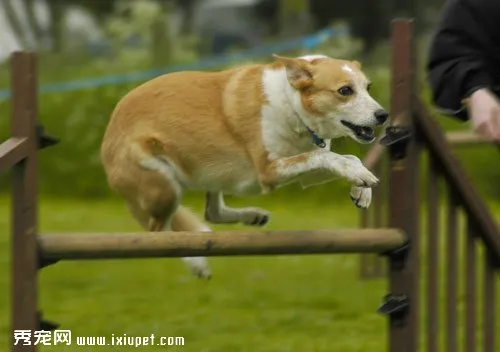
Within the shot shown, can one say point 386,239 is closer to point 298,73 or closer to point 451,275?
point 451,275

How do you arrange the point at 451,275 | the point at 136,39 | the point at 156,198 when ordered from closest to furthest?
the point at 156,198, the point at 451,275, the point at 136,39

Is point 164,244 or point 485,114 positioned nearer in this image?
point 164,244

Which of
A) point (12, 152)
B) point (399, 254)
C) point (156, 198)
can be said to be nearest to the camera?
point (12, 152)

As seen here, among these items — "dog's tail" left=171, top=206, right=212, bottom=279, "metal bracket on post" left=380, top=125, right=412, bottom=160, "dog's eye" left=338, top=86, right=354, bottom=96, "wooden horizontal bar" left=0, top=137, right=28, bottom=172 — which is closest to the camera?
"wooden horizontal bar" left=0, top=137, right=28, bottom=172

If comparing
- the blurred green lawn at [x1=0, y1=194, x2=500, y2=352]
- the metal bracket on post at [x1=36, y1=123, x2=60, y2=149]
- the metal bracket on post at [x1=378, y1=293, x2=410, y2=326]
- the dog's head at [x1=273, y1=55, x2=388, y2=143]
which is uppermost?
the blurred green lawn at [x1=0, y1=194, x2=500, y2=352]

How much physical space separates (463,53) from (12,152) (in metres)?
1.72

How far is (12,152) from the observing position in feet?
11.6

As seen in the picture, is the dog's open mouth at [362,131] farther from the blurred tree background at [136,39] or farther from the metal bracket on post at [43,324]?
the blurred tree background at [136,39]

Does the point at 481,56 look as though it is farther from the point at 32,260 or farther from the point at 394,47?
the point at 32,260

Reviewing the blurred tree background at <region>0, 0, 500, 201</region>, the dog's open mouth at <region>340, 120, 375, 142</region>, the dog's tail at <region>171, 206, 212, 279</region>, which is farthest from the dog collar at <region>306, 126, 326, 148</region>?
the blurred tree background at <region>0, 0, 500, 201</region>

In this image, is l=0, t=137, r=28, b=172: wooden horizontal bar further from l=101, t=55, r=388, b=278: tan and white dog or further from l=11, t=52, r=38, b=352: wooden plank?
l=101, t=55, r=388, b=278: tan and white dog

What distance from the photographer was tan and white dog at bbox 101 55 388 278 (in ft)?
11.8

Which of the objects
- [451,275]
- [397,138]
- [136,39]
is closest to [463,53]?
[397,138]

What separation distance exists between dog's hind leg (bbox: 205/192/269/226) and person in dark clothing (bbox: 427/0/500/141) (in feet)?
2.65
